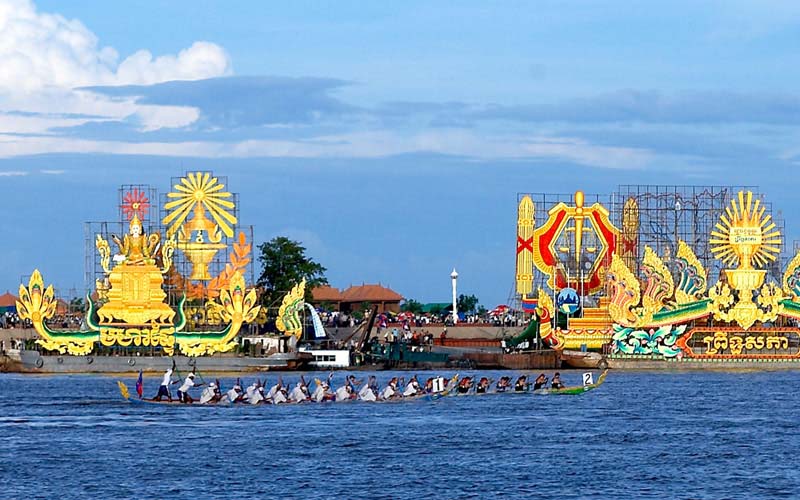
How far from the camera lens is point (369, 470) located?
65.7 m

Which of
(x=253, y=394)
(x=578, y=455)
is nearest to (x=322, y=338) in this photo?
(x=253, y=394)

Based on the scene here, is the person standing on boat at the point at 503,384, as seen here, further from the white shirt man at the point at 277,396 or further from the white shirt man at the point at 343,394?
the white shirt man at the point at 277,396

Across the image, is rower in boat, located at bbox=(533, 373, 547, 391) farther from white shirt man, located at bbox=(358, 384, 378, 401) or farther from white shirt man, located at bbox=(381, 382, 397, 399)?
white shirt man, located at bbox=(358, 384, 378, 401)

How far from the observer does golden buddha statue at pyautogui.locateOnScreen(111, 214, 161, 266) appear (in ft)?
445

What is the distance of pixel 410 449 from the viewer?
7256 centimetres

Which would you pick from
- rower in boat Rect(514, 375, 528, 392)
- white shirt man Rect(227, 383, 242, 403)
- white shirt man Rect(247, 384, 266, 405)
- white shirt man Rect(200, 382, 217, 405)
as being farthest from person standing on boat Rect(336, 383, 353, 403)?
rower in boat Rect(514, 375, 528, 392)

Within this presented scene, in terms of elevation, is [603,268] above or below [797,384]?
above

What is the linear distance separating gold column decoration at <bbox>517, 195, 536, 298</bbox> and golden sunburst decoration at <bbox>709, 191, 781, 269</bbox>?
2002 cm

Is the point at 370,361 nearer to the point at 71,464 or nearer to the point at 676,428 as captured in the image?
the point at 676,428

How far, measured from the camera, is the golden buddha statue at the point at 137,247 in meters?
136

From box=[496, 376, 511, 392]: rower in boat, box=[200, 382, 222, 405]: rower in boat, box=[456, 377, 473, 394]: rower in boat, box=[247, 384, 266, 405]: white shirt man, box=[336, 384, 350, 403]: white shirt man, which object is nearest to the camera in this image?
box=[200, 382, 222, 405]: rower in boat

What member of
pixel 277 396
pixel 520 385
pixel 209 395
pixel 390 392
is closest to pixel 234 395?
pixel 209 395

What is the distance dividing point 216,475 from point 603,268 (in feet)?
300

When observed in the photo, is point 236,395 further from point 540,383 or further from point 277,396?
point 540,383
